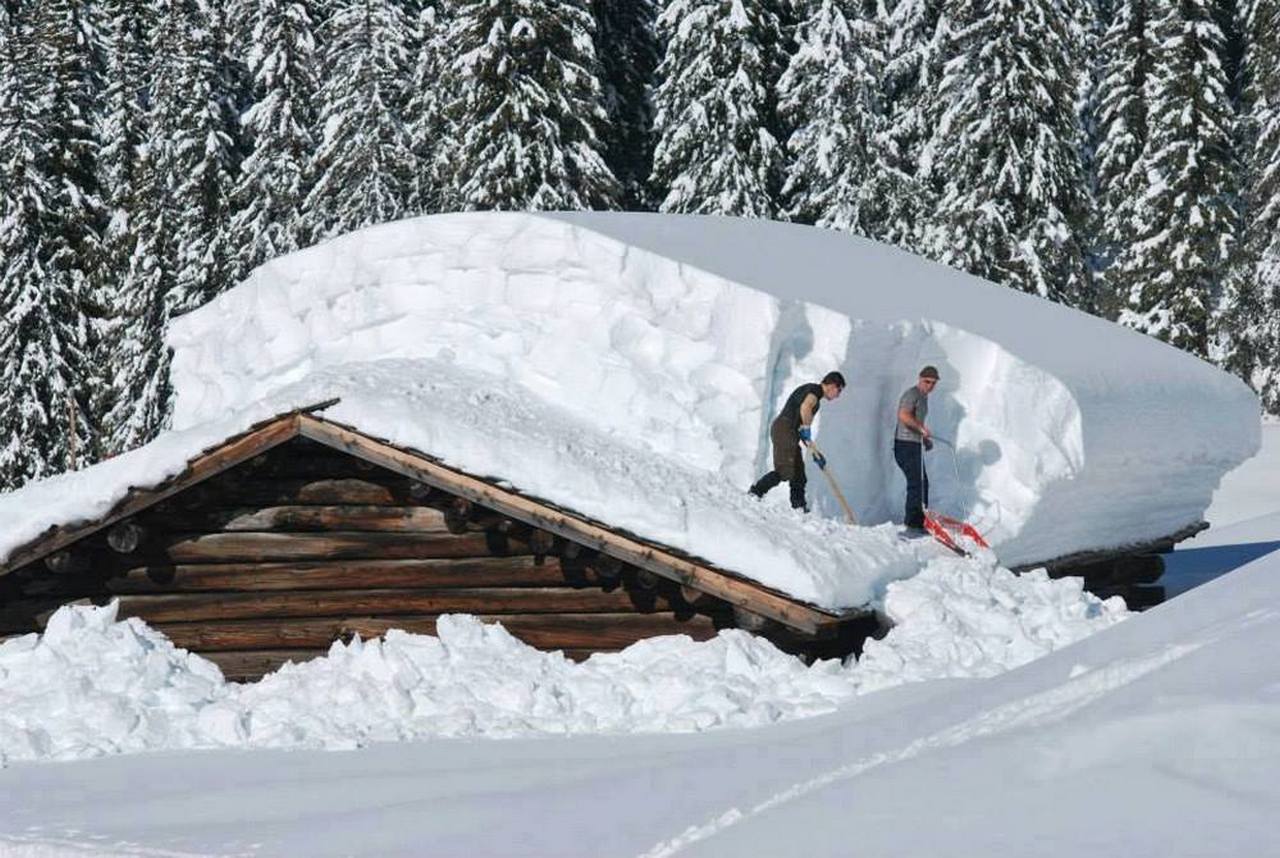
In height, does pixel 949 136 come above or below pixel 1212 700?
above

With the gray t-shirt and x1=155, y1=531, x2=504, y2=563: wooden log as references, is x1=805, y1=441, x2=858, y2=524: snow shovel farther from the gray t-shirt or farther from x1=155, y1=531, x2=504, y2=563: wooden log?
x1=155, y1=531, x2=504, y2=563: wooden log

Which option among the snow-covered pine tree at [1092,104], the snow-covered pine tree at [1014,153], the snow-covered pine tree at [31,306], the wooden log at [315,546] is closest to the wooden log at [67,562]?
the wooden log at [315,546]

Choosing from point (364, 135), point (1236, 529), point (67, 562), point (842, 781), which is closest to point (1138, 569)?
point (1236, 529)

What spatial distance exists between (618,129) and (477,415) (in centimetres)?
2531

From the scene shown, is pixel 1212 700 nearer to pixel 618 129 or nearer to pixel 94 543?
pixel 94 543

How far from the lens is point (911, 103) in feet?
126

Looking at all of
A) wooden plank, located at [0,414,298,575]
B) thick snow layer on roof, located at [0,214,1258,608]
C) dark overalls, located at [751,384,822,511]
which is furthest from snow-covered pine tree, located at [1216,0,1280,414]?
wooden plank, located at [0,414,298,575]

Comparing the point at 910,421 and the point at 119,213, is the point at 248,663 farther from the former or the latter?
the point at 119,213

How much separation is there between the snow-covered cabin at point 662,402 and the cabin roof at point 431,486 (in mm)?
26

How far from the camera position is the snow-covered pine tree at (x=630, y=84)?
37219 mm

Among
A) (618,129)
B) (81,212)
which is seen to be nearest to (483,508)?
(618,129)

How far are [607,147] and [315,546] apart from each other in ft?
70.0

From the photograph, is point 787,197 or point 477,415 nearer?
point 477,415

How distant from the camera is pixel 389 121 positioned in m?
34.5
